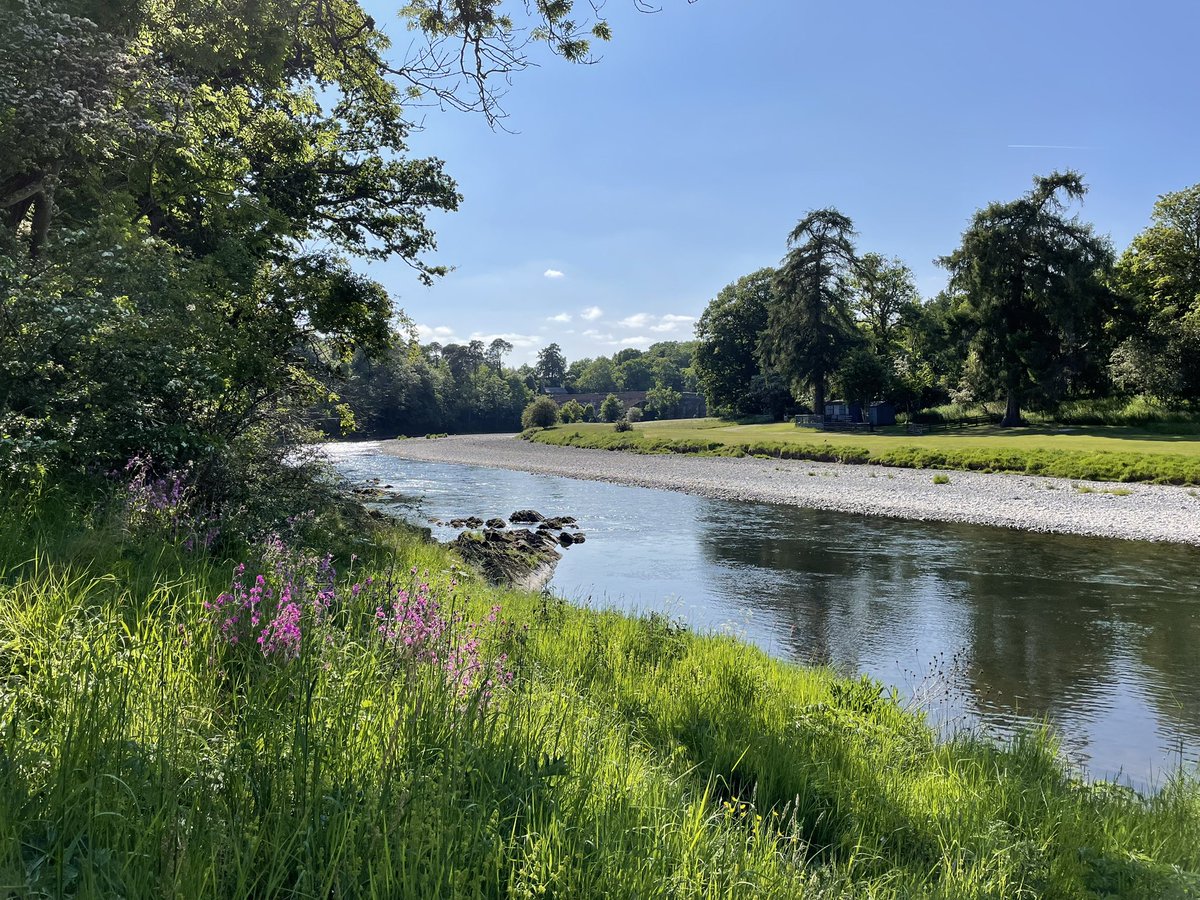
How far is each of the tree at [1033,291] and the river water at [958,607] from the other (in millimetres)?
30312

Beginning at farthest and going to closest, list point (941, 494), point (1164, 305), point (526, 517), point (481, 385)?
point (481, 385) < point (1164, 305) < point (941, 494) < point (526, 517)

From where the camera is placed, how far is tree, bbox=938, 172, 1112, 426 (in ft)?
150

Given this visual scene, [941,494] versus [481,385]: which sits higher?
[481,385]

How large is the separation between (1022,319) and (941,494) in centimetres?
2940

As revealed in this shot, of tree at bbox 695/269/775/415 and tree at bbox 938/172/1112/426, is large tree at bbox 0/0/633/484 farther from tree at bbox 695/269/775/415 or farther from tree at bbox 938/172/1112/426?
tree at bbox 695/269/775/415

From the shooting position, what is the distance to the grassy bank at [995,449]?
2727 centimetres

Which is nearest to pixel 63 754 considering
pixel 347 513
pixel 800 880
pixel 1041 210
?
pixel 800 880

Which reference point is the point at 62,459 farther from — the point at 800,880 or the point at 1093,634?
the point at 1093,634

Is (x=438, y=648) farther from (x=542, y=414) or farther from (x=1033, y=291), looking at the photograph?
(x=542, y=414)

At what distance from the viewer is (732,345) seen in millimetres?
79812

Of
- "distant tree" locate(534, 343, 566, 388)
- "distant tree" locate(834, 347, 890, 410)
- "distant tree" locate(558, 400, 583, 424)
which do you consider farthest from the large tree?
"distant tree" locate(534, 343, 566, 388)

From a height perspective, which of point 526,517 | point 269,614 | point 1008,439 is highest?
point 269,614

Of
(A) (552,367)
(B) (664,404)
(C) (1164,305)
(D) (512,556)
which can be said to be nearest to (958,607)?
(D) (512,556)

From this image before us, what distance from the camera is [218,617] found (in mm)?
3361
